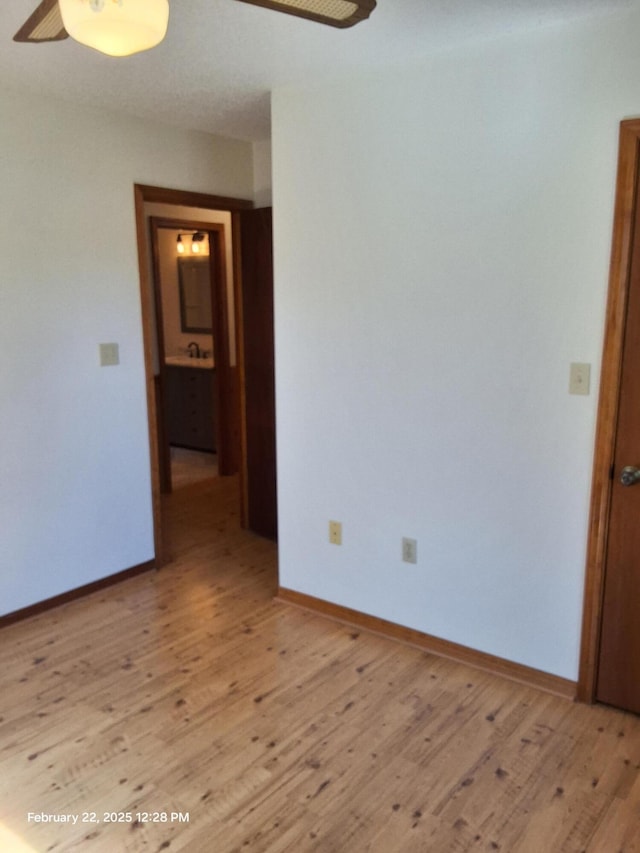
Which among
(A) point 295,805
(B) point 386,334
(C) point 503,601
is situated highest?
(B) point 386,334

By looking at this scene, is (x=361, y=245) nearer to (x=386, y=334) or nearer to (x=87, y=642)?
(x=386, y=334)

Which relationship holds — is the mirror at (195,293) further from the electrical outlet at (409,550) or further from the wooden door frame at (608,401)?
the wooden door frame at (608,401)

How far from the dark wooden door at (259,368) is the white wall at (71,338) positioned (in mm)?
459

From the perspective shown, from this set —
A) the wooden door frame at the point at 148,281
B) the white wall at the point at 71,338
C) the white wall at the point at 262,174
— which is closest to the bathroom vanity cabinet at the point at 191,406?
the wooden door frame at the point at 148,281

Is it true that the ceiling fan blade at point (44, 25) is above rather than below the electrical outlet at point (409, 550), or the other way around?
above

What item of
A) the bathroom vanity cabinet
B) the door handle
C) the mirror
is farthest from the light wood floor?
the mirror

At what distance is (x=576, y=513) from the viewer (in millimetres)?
2422

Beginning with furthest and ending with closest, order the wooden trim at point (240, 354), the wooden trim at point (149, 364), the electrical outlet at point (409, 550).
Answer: the wooden trim at point (240, 354) → the wooden trim at point (149, 364) → the electrical outlet at point (409, 550)

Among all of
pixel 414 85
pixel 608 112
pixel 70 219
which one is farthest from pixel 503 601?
pixel 70 219

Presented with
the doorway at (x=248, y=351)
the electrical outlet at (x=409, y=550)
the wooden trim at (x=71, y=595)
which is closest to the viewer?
the electrical outlet at (x=409, y=550)

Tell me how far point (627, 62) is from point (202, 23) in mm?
1343

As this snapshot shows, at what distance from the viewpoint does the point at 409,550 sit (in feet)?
9.45

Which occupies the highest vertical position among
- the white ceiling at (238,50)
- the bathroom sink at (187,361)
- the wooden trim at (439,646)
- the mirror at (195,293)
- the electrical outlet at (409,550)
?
the white ceiling at (238,50)

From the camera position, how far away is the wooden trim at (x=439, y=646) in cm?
258
